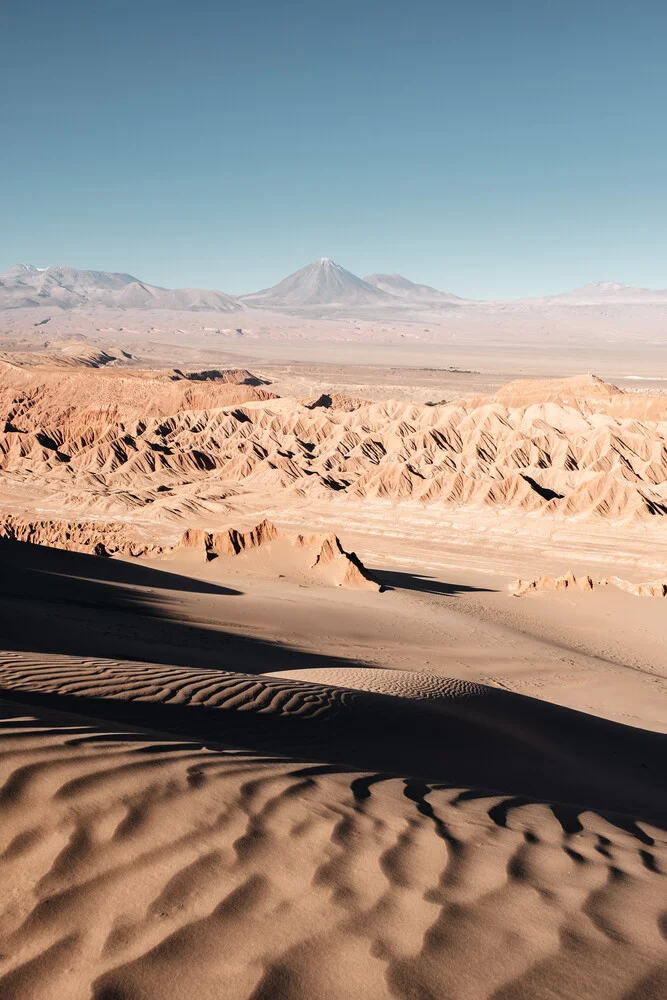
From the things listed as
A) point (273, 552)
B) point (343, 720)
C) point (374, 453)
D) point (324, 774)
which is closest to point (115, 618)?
point (343, 720)

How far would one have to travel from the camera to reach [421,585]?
88.9ft

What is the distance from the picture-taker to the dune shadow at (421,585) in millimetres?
A: 25698

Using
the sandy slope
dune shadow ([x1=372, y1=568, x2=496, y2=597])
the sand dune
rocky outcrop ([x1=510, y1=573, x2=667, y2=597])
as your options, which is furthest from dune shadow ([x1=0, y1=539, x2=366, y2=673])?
rocky outcrop ([x1=510, y1=573, x2=667, y2=597])

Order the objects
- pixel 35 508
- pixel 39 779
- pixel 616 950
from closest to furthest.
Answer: pixel 616 950 < pixel 39 779 < pixel 35 508

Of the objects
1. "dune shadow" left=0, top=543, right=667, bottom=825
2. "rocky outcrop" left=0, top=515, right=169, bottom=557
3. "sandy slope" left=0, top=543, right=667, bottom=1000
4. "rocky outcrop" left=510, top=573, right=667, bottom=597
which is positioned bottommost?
"rocky outcrop" left=0, top=515, right=169, bottom=557

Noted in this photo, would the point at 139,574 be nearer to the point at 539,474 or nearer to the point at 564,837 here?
the point at 564,837

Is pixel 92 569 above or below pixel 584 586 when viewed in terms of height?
above

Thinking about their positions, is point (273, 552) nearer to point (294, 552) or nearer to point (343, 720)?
point (294, 552)

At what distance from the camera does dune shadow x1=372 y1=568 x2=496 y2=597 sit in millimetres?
25698

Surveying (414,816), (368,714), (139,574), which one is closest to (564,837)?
(414,816)

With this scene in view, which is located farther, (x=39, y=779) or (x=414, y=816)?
(x=414, y=816)

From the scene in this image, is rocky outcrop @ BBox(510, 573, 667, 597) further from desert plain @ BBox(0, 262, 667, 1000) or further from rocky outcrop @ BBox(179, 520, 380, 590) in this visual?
rocky outcrop @ BBox(179, 520, 380, 590)

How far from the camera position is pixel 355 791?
13.3 feet

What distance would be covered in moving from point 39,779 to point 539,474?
148 ft
